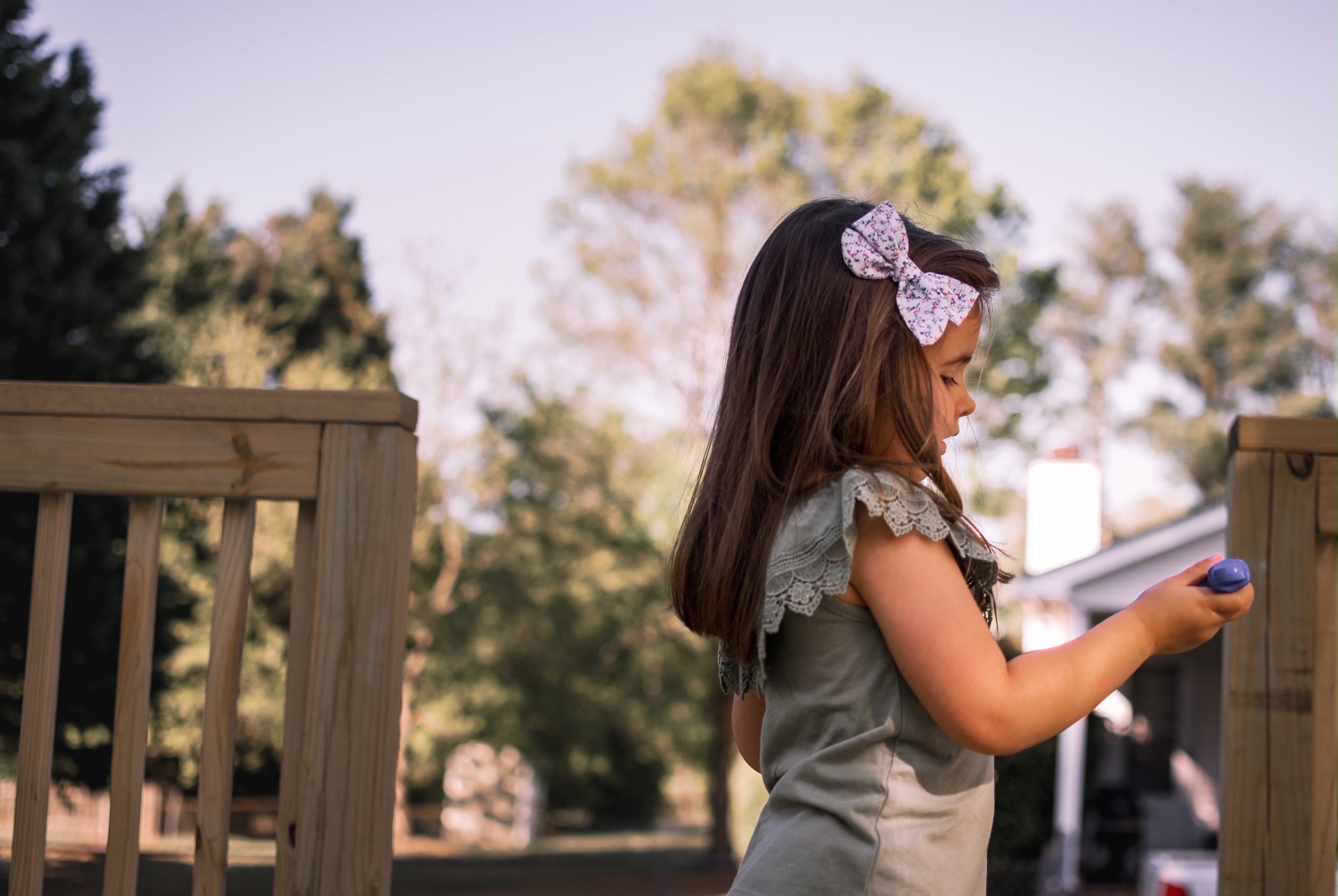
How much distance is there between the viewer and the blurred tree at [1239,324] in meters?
26.1

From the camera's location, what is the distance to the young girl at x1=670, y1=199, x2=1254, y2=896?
125 centimetres

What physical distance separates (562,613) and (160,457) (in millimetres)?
17542

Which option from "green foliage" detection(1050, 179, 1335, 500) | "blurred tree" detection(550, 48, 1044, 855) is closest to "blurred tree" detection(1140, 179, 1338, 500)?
"green foliage" detection(1050, 179, 1335, 500)

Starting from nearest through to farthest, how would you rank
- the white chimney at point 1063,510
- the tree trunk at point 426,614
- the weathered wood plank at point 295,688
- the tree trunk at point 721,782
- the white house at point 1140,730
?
the weathered wood plank at point 295,688 → the white house at point 1140,730 → the white chimney at point 1063,510 → the tree trunk at point 721,782 → the tree trunk at point 426,614

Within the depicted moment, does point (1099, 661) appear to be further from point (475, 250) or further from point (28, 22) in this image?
point (475, 250)

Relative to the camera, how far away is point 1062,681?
4.09 ft

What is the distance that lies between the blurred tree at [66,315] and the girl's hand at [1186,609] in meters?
9.48

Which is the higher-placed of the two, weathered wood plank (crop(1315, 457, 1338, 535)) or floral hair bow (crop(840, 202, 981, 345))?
A: floral hair bow (crop(840, 202, 981, 345))

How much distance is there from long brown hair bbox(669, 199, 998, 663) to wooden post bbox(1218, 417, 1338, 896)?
0.49 meters

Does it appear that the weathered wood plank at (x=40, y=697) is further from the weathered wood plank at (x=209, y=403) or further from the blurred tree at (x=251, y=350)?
the blurred tree at (x=251, y=350)

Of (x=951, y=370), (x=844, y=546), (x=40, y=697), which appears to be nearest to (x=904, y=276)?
(x=951, y=370)

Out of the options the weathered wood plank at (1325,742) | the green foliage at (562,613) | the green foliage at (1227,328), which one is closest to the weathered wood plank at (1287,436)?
the weathered wood plank at (1325,742)

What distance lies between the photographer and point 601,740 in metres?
20.9

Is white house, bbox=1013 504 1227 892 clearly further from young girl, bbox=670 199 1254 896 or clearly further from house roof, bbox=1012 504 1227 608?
young girl, bbox=670 199 1254 896
